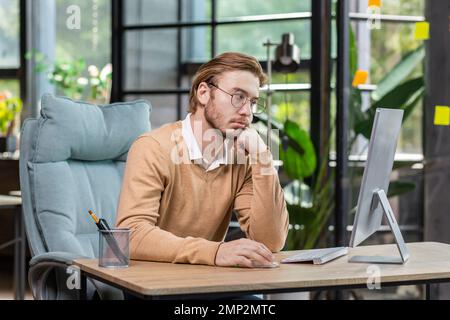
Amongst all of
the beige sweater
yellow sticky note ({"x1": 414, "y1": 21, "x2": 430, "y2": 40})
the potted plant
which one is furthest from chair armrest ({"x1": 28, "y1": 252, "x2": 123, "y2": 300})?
the potted plant

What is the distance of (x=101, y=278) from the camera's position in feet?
6.52

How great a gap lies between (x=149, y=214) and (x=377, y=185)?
62 cm

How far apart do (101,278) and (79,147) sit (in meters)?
0.87

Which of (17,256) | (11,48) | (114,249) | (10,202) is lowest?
(17,256)

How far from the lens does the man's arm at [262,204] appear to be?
235cm

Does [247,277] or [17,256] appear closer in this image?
[247,277]

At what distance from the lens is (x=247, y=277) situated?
1906mm

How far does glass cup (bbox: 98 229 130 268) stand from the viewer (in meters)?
2.02

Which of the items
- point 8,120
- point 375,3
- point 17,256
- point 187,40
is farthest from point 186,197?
point 8,120

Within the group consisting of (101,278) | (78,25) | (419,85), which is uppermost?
(78,25)

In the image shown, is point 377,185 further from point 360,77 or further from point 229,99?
point 360,77

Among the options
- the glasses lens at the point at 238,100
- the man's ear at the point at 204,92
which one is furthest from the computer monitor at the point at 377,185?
the man's ear at the point at 204,92

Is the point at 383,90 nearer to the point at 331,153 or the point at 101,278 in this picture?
the point at 331,153
